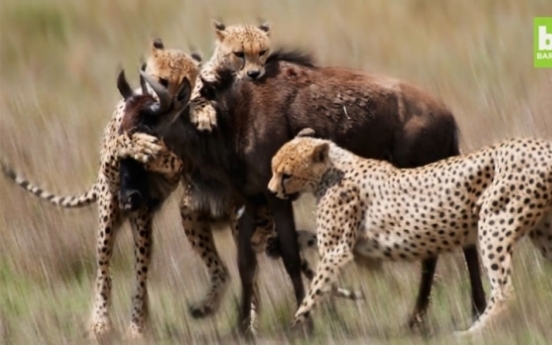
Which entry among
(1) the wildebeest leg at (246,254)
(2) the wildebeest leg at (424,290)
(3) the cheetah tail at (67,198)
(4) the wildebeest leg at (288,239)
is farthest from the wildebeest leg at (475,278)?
(3) the cheetah tail at (67,198)

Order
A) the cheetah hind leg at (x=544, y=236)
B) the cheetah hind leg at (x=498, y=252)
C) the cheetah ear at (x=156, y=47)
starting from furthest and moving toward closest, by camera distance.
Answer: the cheetah ear at (x=156, y=47)
the cheetah hind leg at (x=544, y=236)
the cheetah hind leg at (x=498, y=252)

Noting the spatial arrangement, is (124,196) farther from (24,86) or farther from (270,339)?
(24,86)

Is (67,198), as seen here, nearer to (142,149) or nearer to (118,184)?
(118,184)

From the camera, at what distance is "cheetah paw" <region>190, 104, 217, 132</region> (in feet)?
33.6

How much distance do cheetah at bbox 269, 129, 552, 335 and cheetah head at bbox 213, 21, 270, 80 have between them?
63 centimetres

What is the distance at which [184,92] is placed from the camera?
33.6ft

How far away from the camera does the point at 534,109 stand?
1251cm

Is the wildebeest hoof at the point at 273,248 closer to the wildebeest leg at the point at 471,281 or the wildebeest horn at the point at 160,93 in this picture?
the wildebeest leg at the point at 471,281

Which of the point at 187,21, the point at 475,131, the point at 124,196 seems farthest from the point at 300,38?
the point at 124,196

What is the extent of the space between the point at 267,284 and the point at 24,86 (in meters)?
5.83

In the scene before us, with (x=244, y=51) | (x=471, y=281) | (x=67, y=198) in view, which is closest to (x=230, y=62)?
(x=244, y=51)

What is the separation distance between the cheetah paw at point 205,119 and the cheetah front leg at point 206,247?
0.51m

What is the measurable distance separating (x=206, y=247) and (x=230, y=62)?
1.05 m

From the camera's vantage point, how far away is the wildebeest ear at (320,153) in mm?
9781
